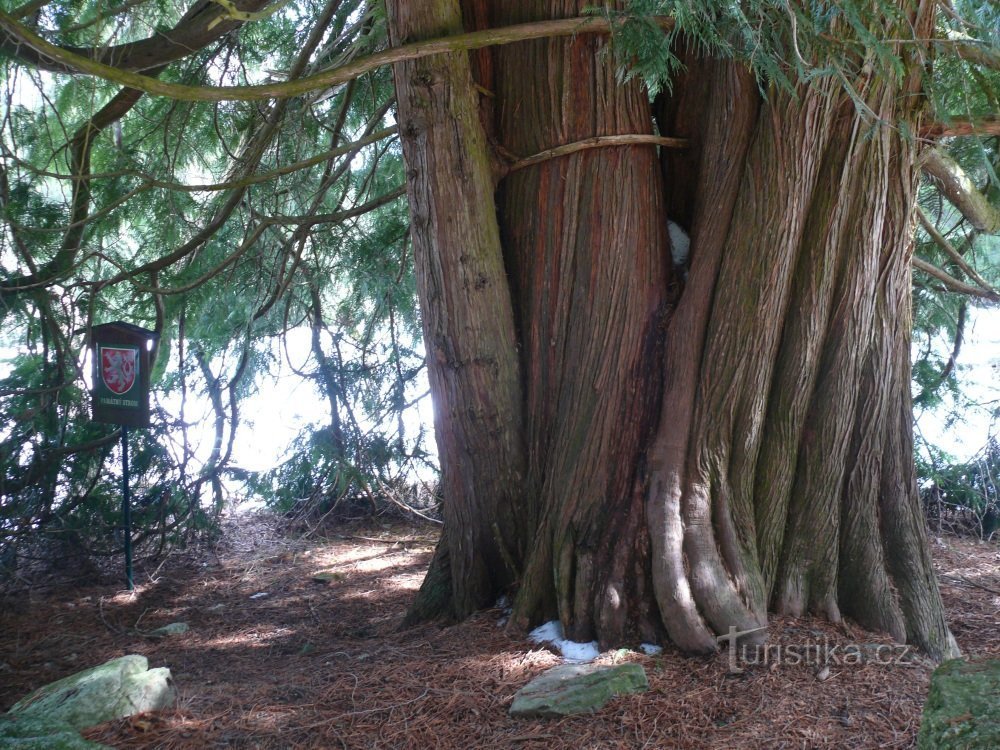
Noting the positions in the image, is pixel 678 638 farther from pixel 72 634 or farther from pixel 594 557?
pixel 72 634

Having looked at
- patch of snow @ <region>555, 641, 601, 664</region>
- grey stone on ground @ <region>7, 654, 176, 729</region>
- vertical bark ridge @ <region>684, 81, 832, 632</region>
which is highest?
vertical bark ridge @ <region>684, 81, 832, 632</region>

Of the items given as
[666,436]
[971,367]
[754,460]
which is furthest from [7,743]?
[971,367]

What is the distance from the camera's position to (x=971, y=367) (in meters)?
6.26

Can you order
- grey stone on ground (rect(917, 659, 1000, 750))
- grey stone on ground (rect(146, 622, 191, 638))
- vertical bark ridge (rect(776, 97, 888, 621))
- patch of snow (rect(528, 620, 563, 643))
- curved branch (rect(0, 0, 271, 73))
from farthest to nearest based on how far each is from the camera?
grey stone on ground (rect(146, 622, 191, 638)) → curved branch (rect(0, 0, 271, 73)) → vertical bark ridge (rect(776, 97, 888, 621)) → patch of snow (rect(528, 620, 563, 643)) → grey stone on ground (rect(917, 659, 1000, 750))

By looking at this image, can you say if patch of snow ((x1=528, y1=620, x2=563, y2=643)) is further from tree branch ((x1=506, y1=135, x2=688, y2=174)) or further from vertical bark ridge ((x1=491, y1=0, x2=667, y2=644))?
tree branch ((x1=506, y1=135, x2=688, y2=174))

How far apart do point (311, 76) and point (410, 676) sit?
7.08 ft

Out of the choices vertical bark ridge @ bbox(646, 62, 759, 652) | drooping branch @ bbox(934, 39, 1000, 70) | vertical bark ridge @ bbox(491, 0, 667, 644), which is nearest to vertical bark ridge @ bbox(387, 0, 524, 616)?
vertical bark ridge @ bbox(491, 0, 667, 644)

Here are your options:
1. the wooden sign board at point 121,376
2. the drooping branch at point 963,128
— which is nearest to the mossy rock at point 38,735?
the wooden sign board at point 121,376

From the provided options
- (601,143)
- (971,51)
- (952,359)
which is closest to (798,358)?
(601,143)

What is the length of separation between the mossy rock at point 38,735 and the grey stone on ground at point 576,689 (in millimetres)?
1313

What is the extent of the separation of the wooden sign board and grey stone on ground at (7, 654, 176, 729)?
223cm

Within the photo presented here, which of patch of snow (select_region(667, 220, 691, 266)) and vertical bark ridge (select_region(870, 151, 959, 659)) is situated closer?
vertical bark ridge (select_region(870, 151, 959, 659))

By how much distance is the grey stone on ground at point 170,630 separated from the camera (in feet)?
14.4

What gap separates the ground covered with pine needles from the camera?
262cm
